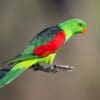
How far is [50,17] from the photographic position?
3.06 meters

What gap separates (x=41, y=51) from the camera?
95cm

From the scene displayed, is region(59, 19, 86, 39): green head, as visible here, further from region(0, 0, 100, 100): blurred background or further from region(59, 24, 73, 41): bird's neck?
region(0, 0, 100, 100): blurred background

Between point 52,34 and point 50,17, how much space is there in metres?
2.05

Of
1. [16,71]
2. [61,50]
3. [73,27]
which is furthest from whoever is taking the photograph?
[61,50]

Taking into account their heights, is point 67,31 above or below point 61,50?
below

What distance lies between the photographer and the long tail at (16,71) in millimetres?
832

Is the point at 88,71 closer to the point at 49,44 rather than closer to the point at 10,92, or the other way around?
the point at 10,92

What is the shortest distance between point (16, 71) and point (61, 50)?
7.10 feet

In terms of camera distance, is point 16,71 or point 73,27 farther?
point 73,27

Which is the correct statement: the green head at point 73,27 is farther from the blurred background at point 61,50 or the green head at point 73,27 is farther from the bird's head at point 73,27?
the blurred background at point 61,50

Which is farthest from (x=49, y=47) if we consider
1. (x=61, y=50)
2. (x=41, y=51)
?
(x=61, y=50)

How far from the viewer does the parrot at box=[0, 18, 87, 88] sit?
34.9 inches

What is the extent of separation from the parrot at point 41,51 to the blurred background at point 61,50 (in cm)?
168

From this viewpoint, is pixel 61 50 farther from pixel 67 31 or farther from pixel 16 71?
pixel 16 71
